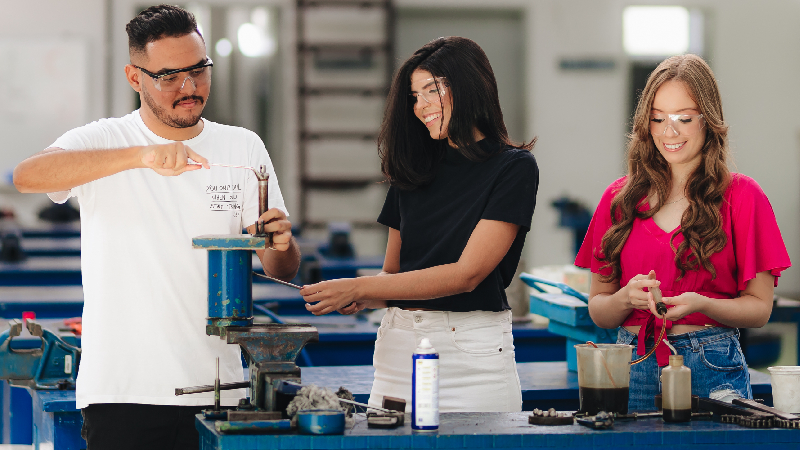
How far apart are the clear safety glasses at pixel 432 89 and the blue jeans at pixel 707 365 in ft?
2.31

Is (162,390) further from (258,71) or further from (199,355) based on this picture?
(258,71)

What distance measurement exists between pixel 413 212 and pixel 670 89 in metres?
0.64

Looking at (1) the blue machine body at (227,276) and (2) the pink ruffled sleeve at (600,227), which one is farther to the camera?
(2) the pink ruffled sleeve at (600,227)

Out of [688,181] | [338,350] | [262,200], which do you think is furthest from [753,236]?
[338,350]

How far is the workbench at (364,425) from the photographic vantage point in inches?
61.8

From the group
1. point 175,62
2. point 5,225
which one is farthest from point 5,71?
point 175,62

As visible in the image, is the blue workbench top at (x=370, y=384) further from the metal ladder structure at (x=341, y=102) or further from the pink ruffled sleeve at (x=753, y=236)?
the metal ladder structure at (x=341, y=102)

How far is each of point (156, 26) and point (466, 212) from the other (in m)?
0.77

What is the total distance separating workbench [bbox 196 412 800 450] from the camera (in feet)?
5.15

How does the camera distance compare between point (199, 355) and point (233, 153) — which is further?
point (233, 153)

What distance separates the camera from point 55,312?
12.8ft

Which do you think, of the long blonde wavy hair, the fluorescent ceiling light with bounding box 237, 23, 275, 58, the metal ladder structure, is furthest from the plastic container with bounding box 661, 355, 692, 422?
the fluorescent ceiling light with bounding box 237, 23, 275, 58

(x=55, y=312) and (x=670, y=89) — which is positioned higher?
(x=670, y=89)

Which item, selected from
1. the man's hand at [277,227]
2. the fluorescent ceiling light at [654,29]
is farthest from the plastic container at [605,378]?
the fluorescent ceiling light at [654,29]
